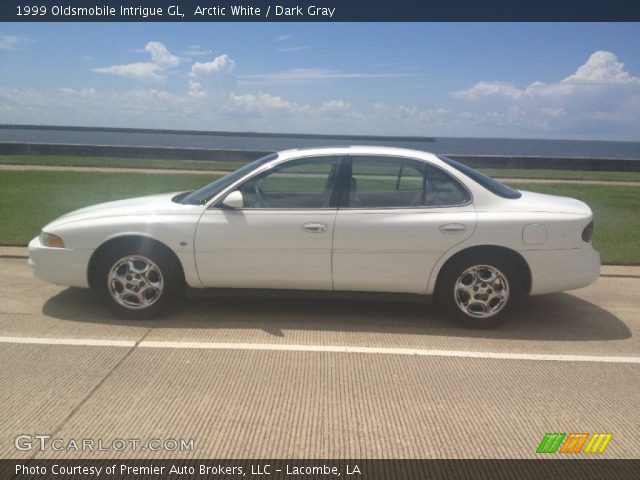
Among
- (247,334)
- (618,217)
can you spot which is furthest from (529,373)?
(618,217)

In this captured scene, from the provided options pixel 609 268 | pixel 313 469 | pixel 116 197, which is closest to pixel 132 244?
Result: pixel 313 469

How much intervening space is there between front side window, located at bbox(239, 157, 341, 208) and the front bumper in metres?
1.47

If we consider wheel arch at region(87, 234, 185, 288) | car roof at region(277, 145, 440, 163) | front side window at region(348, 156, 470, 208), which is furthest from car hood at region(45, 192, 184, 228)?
front side window at region(348, 156, 470, 208)

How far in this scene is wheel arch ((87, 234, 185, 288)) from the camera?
5246mm

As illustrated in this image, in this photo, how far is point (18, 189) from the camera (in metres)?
14.1

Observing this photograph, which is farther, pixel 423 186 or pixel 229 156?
pixel 229 156

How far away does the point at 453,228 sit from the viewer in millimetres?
5176

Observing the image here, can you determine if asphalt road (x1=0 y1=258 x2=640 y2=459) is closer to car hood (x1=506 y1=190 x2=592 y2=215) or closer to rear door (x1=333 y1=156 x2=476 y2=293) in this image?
rear door (x1=333 y1=156 x2=476 y2=293)

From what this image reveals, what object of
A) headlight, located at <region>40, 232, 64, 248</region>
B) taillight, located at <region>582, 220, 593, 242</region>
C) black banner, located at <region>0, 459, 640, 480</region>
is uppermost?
taillight, located at <region>582, 220, 593, 242</region>

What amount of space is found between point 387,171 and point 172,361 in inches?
99.4

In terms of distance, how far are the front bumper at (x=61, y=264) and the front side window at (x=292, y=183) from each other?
4.82 feet

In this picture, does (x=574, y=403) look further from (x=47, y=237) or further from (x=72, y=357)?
(x=47, y=237)

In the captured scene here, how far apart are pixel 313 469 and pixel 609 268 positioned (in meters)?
5.78

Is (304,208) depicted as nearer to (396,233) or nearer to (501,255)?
(396,233)
